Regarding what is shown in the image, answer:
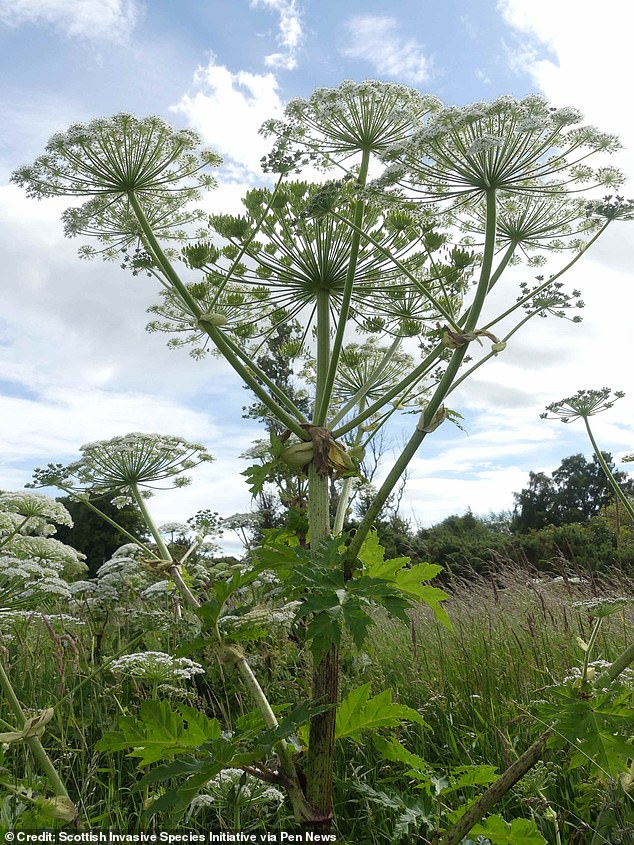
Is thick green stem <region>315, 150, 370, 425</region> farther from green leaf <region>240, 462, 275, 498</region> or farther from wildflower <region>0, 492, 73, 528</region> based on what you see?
wildflower <region>0, 492, 73, 528</region>

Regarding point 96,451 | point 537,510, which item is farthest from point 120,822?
point 537,510

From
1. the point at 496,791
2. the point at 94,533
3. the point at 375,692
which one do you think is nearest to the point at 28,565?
the point at 496,791

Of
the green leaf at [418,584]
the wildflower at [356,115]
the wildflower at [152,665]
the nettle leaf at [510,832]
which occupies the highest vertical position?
the wildflower at [356,115]

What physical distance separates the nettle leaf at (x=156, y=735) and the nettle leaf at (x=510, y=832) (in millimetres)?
1389

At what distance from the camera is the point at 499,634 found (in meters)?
7.97

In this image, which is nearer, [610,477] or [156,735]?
[156,735]

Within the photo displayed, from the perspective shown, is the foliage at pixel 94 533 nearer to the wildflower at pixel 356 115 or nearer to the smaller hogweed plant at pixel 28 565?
the smaller hogweed plant at pixel 28 565

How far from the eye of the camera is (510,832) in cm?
323

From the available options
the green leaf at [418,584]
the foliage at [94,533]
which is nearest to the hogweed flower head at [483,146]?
the green leaf at [418,584]

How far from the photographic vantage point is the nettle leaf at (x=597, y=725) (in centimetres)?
279

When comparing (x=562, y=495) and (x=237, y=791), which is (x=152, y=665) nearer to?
(x=237, y=791)

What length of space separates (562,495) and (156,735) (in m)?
51.1

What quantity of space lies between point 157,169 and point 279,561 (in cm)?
303

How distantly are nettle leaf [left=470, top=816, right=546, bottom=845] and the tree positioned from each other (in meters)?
45.6
